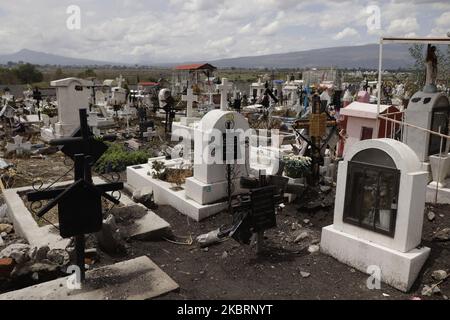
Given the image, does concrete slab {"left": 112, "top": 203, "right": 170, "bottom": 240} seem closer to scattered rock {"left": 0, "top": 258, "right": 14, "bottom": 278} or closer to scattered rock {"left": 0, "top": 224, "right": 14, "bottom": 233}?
scattered rock {"left": 0, "top": 258, "right": 14, "bottom": 278}

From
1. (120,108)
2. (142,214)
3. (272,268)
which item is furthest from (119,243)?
(120,108)

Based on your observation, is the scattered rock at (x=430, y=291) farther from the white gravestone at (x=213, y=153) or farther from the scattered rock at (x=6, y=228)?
the scattered rock at (x=6, y=228)

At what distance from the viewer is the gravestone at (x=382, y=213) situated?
16.7 ft

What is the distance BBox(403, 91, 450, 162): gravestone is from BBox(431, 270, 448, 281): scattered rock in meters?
3.41

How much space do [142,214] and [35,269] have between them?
2425mm

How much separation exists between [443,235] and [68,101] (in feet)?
46.4

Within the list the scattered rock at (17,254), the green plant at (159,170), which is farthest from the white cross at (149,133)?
the scattered rock at (17,254)

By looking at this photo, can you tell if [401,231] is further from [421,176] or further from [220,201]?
[220,201]

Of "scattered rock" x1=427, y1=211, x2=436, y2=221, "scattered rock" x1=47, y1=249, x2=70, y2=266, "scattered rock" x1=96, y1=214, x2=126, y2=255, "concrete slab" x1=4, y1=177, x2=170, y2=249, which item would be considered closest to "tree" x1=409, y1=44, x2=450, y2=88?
"scattered rock" x1=427, y1=211, x2=436, y2=221

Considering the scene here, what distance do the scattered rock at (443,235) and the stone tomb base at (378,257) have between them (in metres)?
0.70

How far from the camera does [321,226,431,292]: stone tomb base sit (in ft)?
16.4

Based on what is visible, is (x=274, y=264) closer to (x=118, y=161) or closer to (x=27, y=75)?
(x=118, y=161)

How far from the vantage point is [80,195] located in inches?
181

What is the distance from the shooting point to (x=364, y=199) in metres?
5.59
